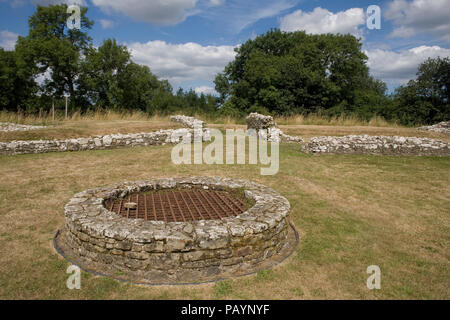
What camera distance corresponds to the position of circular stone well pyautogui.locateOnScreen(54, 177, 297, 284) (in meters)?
3.19

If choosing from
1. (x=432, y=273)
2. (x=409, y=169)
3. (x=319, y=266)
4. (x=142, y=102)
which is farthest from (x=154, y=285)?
(x=142, y=102)

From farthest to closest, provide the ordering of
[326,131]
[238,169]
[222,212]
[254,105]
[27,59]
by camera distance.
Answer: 1. [254,105]
2. [27,59]
3. [326,131]
4. [238,169]
5. [222,212]

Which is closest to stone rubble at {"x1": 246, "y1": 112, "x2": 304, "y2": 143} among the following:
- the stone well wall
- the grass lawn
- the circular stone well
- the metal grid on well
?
the stone well wall

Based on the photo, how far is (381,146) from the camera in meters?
10.6

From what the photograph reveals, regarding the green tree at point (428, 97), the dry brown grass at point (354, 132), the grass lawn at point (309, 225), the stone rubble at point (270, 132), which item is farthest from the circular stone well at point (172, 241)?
the green tree at point (428, 97)

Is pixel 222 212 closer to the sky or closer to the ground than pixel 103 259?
closer to the sky

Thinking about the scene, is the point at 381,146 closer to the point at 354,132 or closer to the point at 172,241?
the point at 354,132

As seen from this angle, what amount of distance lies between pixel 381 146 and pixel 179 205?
30.1ft

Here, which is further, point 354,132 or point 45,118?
point 45,118

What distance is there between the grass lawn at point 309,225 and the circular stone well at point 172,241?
18 cm

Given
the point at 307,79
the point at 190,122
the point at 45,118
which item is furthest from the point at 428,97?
the point at 45,118
